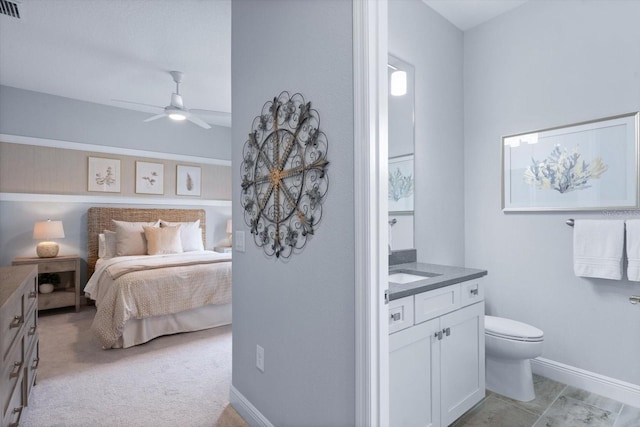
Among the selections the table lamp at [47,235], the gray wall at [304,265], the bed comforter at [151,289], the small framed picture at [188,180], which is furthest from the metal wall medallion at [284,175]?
the small framed picture at [188,180]

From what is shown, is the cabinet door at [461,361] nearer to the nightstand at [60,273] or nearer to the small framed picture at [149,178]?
the nightstand at [60,273]

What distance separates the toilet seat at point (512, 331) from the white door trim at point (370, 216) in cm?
130

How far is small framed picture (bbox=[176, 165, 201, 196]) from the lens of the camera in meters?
5.32

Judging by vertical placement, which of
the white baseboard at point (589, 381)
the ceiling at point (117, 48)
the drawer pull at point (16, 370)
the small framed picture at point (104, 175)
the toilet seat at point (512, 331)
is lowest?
the white baseboard at point (589, 381)

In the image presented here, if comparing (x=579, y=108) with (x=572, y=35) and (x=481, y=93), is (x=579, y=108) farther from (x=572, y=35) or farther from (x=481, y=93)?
(x=481, y=93)

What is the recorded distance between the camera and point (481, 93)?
9.37 feet

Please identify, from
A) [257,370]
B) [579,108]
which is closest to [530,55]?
[579,108]

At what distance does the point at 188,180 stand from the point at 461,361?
4.81 m

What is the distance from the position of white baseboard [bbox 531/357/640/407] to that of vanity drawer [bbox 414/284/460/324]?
1220mm

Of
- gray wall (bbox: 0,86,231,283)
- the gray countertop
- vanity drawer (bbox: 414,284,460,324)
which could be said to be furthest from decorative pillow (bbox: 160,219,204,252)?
vanity drawer (bbox: 414,284,460,324)

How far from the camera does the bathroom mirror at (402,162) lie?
96.5 inches

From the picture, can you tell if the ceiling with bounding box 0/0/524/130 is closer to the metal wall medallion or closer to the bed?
the metal wall medallion

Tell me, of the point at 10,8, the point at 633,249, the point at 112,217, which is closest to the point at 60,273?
the point at 112,217

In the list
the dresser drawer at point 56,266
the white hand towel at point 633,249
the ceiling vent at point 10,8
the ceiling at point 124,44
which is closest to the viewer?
A: the white hand towel at point 633,249
